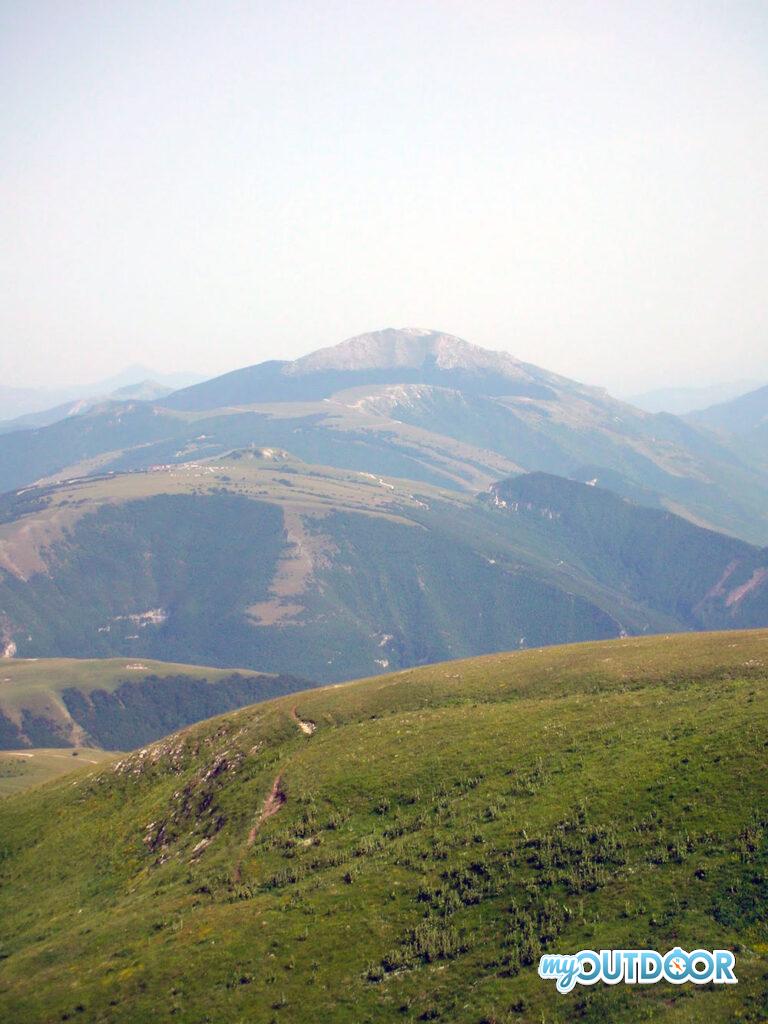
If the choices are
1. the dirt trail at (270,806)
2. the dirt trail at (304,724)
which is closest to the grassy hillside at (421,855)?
the dirt trail at (270,806)

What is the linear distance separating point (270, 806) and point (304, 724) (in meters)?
20.6

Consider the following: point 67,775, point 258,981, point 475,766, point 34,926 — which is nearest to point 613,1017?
point 258,981

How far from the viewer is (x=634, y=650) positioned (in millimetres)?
122375

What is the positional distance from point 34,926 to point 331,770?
39.1m

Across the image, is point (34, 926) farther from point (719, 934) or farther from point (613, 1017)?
point (719, 934)

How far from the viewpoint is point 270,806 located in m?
97.4

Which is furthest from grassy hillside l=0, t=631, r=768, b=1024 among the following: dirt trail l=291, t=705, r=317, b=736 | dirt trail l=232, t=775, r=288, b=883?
dirt trail l=291, t=705, r=317, b=736

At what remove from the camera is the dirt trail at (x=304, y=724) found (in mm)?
115000

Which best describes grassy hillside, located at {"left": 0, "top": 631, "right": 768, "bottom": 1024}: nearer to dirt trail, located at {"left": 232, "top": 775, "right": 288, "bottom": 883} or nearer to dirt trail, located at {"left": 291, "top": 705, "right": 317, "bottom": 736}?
dirt trail, located at {"left": 232, "top": 775, "right": 288, "bottom": 883}

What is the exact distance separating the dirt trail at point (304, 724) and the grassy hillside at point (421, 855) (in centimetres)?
47

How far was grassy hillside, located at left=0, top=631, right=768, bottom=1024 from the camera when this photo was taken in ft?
204

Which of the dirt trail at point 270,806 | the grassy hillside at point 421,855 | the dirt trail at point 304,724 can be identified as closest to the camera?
the grassy hillside at point 421,855

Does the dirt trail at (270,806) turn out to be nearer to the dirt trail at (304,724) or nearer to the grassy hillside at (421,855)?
the grassy hillside at (421,855)

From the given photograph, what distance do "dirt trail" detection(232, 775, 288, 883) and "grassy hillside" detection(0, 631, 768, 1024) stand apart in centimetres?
25
